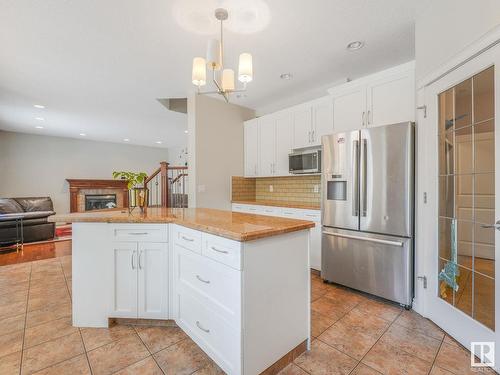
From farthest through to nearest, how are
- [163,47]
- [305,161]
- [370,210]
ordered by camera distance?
1. [305,161]
2. [163,47]
3. [370,210]

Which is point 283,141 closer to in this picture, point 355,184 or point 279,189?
point 279,189

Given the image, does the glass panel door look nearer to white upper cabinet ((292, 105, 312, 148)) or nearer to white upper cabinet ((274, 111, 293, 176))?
white upper cabinet ((292, 105, 312, 148))

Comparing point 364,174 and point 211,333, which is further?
point 364,174

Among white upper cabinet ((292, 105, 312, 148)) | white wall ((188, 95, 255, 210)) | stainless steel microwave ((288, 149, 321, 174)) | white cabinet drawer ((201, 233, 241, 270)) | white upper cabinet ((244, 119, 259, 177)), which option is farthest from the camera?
white upper cabinet ((244, 119, 259, 177))

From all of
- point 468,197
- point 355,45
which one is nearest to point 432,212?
point 468,197

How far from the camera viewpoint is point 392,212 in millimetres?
2422

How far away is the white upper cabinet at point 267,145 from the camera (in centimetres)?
421

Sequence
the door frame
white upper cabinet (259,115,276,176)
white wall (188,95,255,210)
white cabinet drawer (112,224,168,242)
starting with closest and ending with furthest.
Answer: the door frame < white cabinet drawer (112,224,168,242) < white wall (188,95,255,210) < white upper cabinet (259,115,276,176)

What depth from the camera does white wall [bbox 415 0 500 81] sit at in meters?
1.62

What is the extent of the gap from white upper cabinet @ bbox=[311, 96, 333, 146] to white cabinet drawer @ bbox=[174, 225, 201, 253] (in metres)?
2.42

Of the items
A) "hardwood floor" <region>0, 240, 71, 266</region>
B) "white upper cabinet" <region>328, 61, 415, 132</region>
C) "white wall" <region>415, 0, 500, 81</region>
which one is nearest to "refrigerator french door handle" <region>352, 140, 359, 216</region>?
"white upper cabinet" <region>328, 61, 415, 132</region>

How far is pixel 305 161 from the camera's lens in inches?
142

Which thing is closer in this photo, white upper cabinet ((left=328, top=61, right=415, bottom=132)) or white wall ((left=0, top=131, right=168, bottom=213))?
white upper cabinet ((left=328, top=61, right=415, bottom=132))

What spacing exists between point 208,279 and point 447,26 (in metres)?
2.65
